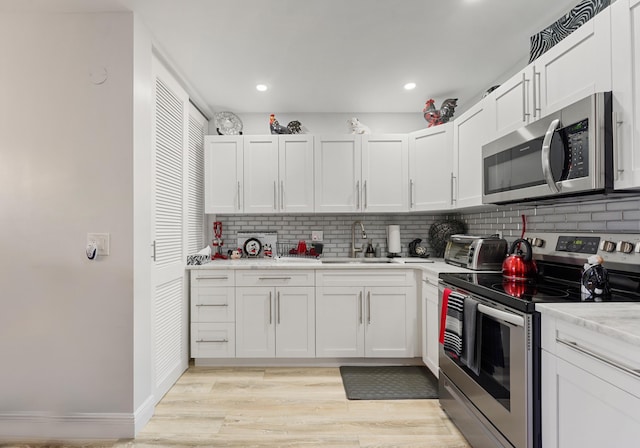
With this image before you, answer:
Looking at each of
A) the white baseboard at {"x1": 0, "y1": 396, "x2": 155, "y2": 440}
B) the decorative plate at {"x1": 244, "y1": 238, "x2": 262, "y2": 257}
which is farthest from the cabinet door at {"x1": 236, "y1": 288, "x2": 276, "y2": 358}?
the white baseboard at {"x1": 0, "y1": 396, "x2": 155, "y2": 440}

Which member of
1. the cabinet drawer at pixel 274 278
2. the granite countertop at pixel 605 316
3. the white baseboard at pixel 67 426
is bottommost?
the white baseboard at pixel 67 426

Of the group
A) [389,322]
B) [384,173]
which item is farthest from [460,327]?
[384,173]

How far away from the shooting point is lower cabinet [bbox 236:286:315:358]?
10.5 feet

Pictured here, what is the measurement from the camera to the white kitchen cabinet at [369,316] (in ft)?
10.4

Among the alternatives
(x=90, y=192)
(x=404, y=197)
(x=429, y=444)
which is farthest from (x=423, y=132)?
(x=90, y=192)

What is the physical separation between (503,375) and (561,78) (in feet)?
4.91

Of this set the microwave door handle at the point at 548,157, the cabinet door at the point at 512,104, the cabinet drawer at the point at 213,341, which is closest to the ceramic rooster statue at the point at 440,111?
the cabinet door at the point at 512,104

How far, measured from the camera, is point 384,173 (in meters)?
3.59

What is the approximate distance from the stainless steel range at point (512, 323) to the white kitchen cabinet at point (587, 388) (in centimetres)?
7

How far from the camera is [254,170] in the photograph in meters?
3.58

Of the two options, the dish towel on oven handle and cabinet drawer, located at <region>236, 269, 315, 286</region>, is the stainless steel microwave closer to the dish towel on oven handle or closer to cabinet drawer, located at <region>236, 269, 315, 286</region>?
the dish towel on oven handle

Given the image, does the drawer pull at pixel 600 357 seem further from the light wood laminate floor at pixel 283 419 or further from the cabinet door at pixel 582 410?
the light wood laminate floor at pixel 283 419

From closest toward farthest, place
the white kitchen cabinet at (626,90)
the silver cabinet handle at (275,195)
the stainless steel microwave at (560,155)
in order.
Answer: the white kitchen cabinet at (626,90) < the stainless steel microwave at (560,155) < the silver cabinet handle at (275,195)

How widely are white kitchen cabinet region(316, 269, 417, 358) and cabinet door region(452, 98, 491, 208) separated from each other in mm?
847
